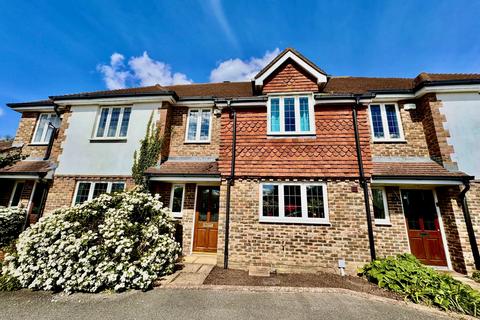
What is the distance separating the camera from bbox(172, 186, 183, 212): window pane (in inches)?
328

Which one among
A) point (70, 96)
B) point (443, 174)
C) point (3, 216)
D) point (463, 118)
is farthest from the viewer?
point (70, 96)

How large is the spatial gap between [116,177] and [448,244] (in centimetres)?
1318

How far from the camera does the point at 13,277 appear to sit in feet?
16.6

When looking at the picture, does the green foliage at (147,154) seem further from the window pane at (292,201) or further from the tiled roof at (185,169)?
the window pane at (292,201)

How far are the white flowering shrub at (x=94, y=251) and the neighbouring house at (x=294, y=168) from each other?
1.90 metres

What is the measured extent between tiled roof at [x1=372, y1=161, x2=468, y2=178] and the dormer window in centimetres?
296

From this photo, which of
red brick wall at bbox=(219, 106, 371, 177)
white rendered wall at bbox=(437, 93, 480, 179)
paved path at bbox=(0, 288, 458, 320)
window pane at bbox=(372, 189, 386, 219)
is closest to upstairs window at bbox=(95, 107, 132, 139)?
red brick wall at bbox=(219, 106, 371, 177)

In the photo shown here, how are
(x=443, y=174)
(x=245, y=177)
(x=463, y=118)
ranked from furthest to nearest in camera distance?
(x=463, y=118) → (x=245, y=177) → (x=443, y=174)

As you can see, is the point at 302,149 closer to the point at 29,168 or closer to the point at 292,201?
the point at 292,201

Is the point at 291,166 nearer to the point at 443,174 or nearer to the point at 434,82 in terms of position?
the point at 443,174

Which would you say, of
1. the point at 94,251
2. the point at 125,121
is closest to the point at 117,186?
the point at 125,121

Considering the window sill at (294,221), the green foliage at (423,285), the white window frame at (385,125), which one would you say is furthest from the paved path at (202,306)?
the white window frame at (385,125)

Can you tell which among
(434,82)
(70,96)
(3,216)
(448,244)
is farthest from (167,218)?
(434,82)

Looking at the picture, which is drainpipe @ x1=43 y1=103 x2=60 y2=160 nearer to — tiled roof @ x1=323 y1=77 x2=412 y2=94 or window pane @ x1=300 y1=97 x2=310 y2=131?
window pane @ x1=300 y1=97 x2=310 y2=131
